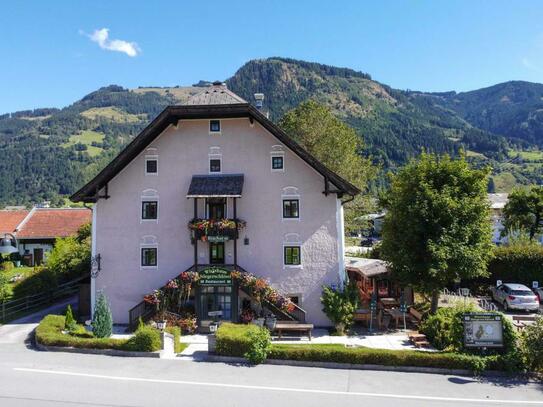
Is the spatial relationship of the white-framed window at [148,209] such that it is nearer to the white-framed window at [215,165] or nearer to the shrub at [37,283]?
the white-framed window at [215,165]

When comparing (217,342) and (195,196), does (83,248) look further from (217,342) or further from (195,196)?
(217,342)

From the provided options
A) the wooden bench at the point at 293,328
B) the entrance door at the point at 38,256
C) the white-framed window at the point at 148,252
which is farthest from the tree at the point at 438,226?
the entrance door at the point at 38,256

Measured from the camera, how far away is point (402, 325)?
25.4 meters

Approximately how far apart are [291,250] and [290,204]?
2.65 metres

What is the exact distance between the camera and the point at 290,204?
26.4 metres

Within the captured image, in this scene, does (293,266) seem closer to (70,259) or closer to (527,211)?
(70,259)

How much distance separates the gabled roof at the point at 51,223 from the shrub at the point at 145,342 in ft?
113

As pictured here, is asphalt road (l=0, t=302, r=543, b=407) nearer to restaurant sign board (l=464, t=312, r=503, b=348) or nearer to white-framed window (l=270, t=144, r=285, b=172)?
restaurant sign board (l=464, t=312, r=503, b=348)

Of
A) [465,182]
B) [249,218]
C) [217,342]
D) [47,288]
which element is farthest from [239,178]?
[47,288]

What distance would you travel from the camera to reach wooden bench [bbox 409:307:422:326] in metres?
25.1

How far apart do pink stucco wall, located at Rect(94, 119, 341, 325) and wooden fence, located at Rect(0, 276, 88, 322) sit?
612 centimetres

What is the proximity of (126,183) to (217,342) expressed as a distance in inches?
496

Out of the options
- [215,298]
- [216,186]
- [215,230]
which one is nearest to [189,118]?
[216,186]

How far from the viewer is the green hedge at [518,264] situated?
3225 centimetres
